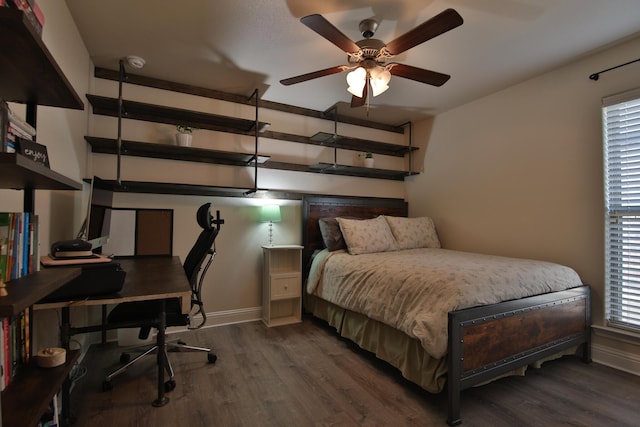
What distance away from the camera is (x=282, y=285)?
3240mm

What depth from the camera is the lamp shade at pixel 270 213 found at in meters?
3.25

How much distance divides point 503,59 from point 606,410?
8.49 ft

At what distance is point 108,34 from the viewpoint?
2299mm

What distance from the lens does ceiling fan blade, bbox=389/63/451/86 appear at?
213 cm

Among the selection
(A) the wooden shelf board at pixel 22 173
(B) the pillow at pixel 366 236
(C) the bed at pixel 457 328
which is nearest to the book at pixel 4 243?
(A) the wooden shelf board at pixel 22 173

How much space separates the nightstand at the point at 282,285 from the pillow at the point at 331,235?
302 mm

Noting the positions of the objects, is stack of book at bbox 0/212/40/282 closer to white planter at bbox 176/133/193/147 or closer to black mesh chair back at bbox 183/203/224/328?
black mesh chair back at bbox 183/203/224/328

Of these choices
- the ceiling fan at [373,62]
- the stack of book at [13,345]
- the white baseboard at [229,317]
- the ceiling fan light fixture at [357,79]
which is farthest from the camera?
the white baseboard at [229,317]

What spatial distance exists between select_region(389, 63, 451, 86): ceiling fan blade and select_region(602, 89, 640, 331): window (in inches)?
56.7

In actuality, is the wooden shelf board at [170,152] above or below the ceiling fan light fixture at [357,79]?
below

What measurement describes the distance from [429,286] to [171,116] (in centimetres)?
275

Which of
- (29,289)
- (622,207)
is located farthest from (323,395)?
(622,207)

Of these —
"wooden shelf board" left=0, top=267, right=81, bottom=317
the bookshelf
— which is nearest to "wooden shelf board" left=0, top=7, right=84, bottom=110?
the bookshelf

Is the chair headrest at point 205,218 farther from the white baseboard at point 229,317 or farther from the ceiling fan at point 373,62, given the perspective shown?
the white baseboard at point 229,317
